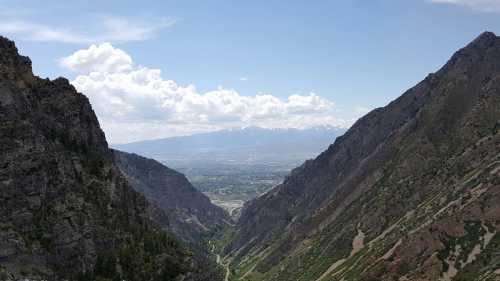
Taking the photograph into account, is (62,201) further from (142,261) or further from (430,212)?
(430,212)

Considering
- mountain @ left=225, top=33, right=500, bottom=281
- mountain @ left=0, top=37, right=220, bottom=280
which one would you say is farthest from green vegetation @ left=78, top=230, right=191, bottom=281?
mountain @ left=225, top=33, right=500, bottom=281

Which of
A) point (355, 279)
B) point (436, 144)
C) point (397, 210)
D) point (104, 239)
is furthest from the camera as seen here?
point (436, 144)

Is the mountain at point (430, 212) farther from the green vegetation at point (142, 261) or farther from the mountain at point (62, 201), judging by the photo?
the mountain at point (62, 201)

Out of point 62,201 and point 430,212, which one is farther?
point 430,212

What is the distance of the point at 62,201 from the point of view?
79375 mm

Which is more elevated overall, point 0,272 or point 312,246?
point 0,272

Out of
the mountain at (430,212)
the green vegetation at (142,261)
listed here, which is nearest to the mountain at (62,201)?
the green vegetation at (142,261)

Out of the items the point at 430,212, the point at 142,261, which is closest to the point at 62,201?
the point at 142,261

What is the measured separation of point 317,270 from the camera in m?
156

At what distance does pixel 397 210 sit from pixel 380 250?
27.6 m

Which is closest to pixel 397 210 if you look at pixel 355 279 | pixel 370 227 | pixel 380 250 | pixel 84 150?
pixel 370 227

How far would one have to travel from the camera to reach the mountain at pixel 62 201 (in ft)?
233

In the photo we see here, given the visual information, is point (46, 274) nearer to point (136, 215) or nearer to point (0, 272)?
point (0, 272)

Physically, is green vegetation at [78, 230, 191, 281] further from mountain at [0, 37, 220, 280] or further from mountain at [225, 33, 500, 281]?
mountain at [225, 33, 500, 281]
